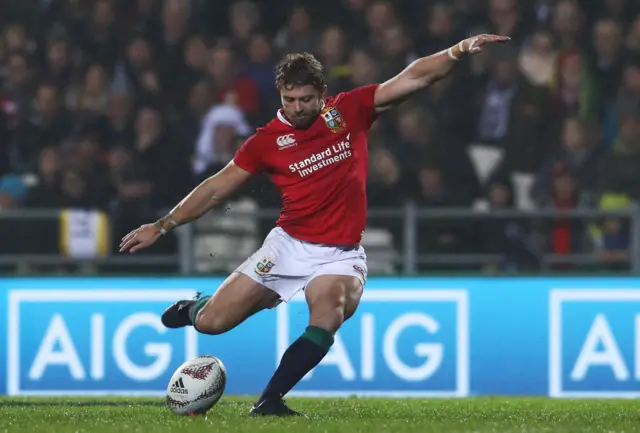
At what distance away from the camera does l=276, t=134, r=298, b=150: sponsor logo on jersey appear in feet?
27.0

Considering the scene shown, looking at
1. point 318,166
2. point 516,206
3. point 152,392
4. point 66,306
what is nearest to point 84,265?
point 66,306

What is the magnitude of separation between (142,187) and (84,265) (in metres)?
1.05

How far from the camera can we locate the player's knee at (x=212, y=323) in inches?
332

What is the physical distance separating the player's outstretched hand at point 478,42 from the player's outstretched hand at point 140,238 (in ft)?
7.24

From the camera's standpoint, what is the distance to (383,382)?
1218 cm

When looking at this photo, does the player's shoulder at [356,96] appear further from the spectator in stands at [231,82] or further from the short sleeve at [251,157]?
the spectator in stands at [231,82]

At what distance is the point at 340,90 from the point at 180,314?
18.5 feet

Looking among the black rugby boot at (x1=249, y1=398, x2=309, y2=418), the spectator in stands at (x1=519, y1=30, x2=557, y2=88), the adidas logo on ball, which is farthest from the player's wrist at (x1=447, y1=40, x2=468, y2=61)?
the spectator in stands at (x1=519, y1=30, x2=557, y2=88)

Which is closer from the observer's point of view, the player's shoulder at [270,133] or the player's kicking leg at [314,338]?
the player's kicking leg at [314,338]

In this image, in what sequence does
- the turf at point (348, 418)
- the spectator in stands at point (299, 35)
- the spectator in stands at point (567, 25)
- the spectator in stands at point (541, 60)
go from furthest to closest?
the spectator in stands at point (299, 35) < the spectator in stands at point (567, 25) < the spectator in stands at point (541, 60) < the turf at point (348, 418)

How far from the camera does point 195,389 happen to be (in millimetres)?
7895

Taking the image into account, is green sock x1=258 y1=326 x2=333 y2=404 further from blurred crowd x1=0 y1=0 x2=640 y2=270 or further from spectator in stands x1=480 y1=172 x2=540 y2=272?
spectator in stands x1=480 y1=172 x2=540 y2=272

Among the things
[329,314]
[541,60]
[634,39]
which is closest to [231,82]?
[541,60]

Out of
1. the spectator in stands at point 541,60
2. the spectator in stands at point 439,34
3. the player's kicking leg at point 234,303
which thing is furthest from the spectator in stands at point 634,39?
the player's kicking leg at point 234,303
